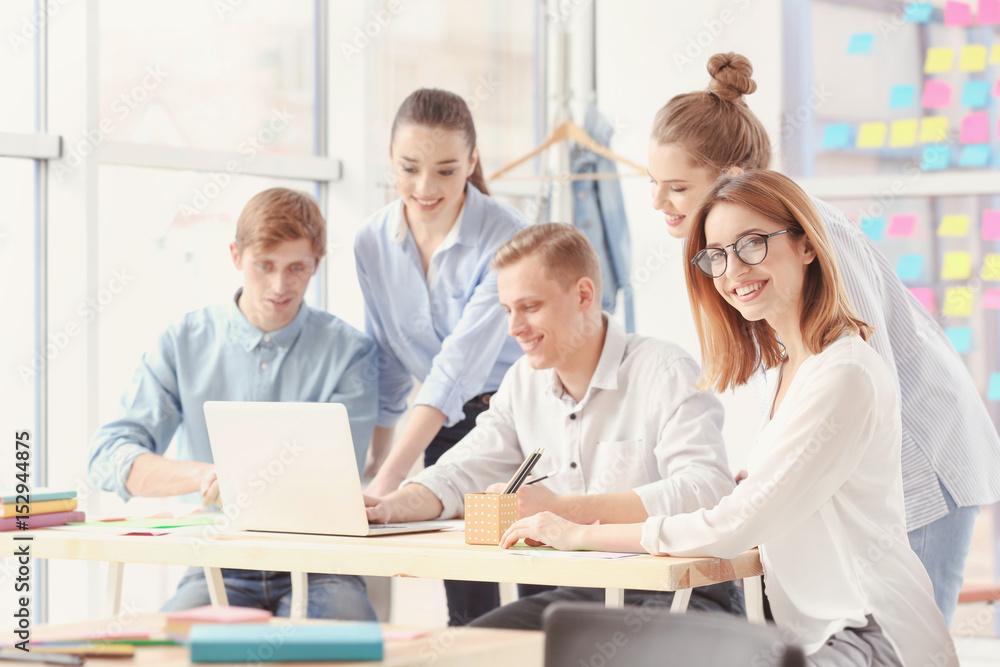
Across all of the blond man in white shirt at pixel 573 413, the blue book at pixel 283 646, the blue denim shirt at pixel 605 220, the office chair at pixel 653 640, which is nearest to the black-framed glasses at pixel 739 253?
the blond man in white shirt at pixel 573 413

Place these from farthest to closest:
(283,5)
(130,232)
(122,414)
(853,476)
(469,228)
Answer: (283,5), (130,232), (469,228), (122,414), (853,476)

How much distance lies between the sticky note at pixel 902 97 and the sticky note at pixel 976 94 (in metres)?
0.18

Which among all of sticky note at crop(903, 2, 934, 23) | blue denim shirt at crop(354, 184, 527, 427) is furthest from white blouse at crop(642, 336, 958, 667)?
sticky note at crop(903, 2, 934, 23)

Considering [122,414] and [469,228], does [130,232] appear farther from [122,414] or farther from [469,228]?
[469,228]

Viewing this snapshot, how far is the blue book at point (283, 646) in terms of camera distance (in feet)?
3.56

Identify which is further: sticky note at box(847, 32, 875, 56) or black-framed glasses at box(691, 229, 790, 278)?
sticky note at box(847, 32, 875, 56)

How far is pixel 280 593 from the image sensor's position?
2.54m

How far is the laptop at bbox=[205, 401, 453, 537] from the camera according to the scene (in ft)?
6.38

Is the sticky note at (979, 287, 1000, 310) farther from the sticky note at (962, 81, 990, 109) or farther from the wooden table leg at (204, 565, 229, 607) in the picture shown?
the wooden table leg at (204, 565, 229, 607)

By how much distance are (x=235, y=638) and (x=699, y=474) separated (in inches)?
43.8

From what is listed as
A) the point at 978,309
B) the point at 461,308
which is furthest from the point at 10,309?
the point at 978,309

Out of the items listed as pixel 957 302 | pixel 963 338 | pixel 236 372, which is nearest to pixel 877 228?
pixel 957 302

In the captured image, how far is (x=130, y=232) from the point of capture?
3604mm

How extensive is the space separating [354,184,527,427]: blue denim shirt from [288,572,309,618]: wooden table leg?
58 centimetres
